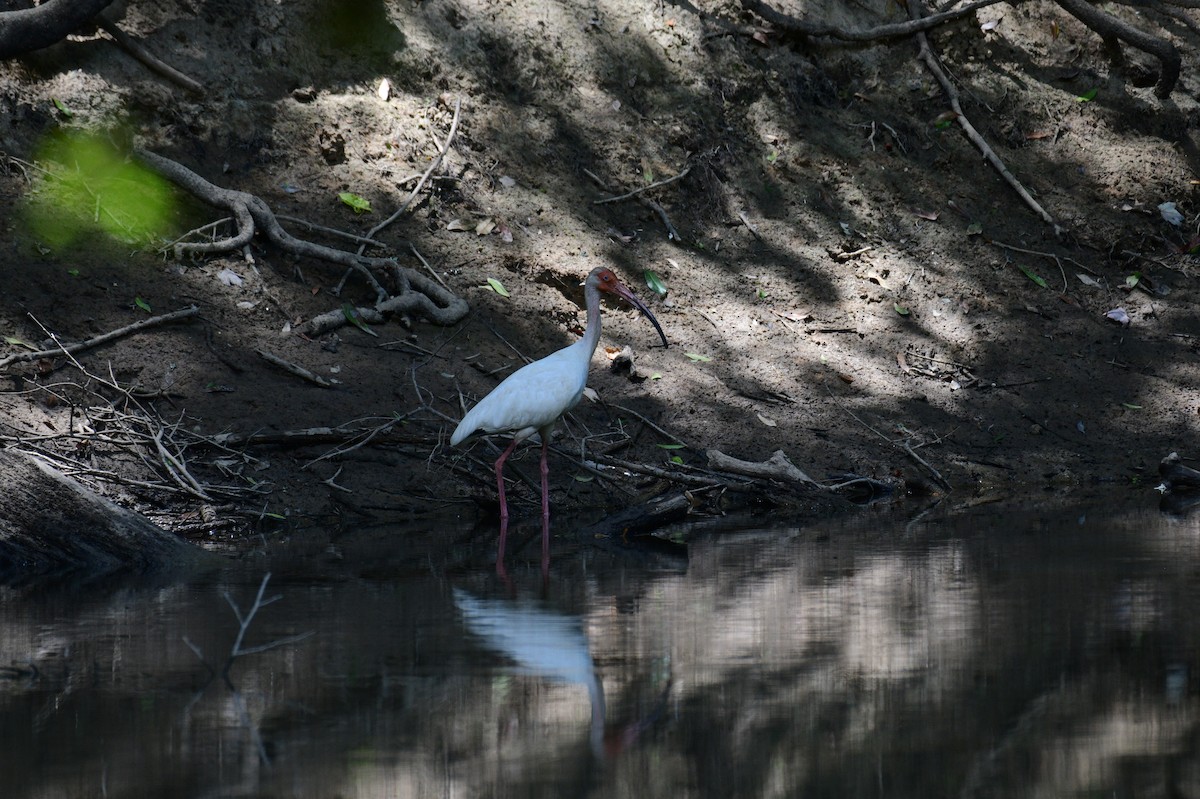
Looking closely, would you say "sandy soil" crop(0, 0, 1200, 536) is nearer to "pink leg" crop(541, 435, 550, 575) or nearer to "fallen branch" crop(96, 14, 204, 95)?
"fallen branch" crop(96, 14, 204, 95)

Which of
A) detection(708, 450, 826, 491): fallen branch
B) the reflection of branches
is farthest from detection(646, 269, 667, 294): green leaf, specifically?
the reflection of branches

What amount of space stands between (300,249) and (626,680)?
7.23 meters

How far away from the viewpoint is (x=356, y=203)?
1154cm

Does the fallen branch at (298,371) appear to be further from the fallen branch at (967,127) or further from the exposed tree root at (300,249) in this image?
the fallen branch at (967,127)

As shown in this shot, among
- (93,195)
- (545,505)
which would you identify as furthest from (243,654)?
(93,195)

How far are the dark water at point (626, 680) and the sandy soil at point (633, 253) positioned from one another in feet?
8.69

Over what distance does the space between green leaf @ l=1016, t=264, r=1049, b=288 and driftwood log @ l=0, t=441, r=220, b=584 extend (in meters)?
8.91

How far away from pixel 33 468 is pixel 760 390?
19.0ft

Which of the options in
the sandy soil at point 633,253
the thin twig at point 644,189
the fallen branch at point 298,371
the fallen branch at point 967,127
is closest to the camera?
the sandy soil at point 633,253

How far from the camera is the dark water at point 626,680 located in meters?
3.30

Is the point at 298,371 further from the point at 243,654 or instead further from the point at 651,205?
the point at 243,654

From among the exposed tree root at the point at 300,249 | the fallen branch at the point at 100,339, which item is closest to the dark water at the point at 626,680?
the fallen branch at the point at 100,339

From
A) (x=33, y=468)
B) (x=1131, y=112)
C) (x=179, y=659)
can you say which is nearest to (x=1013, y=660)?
(x=179, y=659)

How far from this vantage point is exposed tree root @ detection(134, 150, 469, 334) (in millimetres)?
10570
